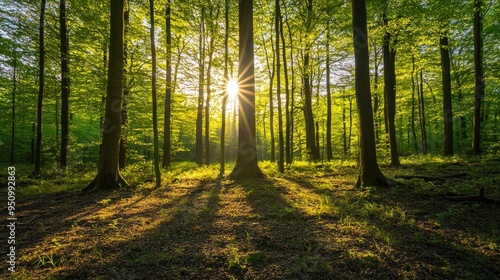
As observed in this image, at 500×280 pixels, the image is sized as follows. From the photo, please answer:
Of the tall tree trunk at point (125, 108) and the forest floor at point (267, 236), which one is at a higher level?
the tall tree trunk at point (125, 108)

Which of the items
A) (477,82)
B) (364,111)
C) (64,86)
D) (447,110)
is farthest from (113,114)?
(447,110)

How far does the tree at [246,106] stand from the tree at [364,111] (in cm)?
419

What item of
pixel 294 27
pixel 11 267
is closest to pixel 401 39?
pixel 294 27

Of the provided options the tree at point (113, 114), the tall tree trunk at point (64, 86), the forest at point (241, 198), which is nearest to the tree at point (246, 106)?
the forest at point (241, 198)

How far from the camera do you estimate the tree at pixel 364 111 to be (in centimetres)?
702

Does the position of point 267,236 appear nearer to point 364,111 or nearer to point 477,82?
point 364,111

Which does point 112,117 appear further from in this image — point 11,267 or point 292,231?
point 292,231

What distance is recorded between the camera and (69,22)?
498 inches

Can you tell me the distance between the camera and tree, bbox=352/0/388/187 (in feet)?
23.0

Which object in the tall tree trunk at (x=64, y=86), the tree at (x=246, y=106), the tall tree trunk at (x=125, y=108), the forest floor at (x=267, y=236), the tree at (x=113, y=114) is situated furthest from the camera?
the tall tree trunk at (x=125, y=108)

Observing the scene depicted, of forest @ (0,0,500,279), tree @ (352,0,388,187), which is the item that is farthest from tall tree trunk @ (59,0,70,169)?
tree @ (352,0,388,187)

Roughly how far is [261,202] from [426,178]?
5.78 m

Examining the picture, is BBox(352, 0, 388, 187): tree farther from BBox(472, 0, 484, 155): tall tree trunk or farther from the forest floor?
BBox(472, 0, 484, 155): tall tree trunk

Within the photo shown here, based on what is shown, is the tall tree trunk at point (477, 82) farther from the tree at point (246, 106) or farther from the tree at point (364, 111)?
the tree at point (246, 106)
